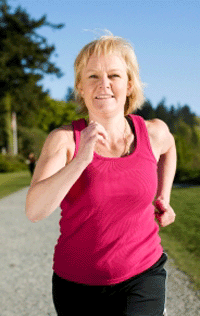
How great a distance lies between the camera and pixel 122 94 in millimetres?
2057

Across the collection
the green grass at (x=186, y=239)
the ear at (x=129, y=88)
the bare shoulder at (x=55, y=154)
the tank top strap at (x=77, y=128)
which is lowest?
the green grass at (x=186, y=239)

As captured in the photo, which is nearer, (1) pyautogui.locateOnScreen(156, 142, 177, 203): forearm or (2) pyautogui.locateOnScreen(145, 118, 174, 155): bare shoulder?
(2) pyautogui.locateOnScreen(145, 118, 174, 155): bare shoulder

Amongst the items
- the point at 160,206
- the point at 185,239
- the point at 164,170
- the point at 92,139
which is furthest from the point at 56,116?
the point at 92,139

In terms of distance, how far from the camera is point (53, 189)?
1711mm

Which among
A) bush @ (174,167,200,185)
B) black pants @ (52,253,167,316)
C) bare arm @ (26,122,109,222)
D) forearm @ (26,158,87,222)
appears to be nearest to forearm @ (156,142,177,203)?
black pants @ (52,253,167,316)

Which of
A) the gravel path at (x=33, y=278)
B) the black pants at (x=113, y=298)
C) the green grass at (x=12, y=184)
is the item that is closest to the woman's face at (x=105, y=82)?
the black pants at (x=113, y=298)

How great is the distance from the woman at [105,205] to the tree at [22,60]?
38.2m

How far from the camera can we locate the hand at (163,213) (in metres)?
2.30

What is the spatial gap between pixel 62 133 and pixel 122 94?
36 centimetres

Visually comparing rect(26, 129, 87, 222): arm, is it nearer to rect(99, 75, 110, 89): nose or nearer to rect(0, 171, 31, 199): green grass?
rect(99, 75, 110, 89): nose

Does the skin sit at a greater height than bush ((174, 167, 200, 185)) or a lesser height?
greater

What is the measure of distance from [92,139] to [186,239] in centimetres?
531

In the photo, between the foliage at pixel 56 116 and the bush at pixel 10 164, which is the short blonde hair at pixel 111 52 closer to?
the bush at pixel 10 164

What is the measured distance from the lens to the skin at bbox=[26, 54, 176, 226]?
1.73 metres
